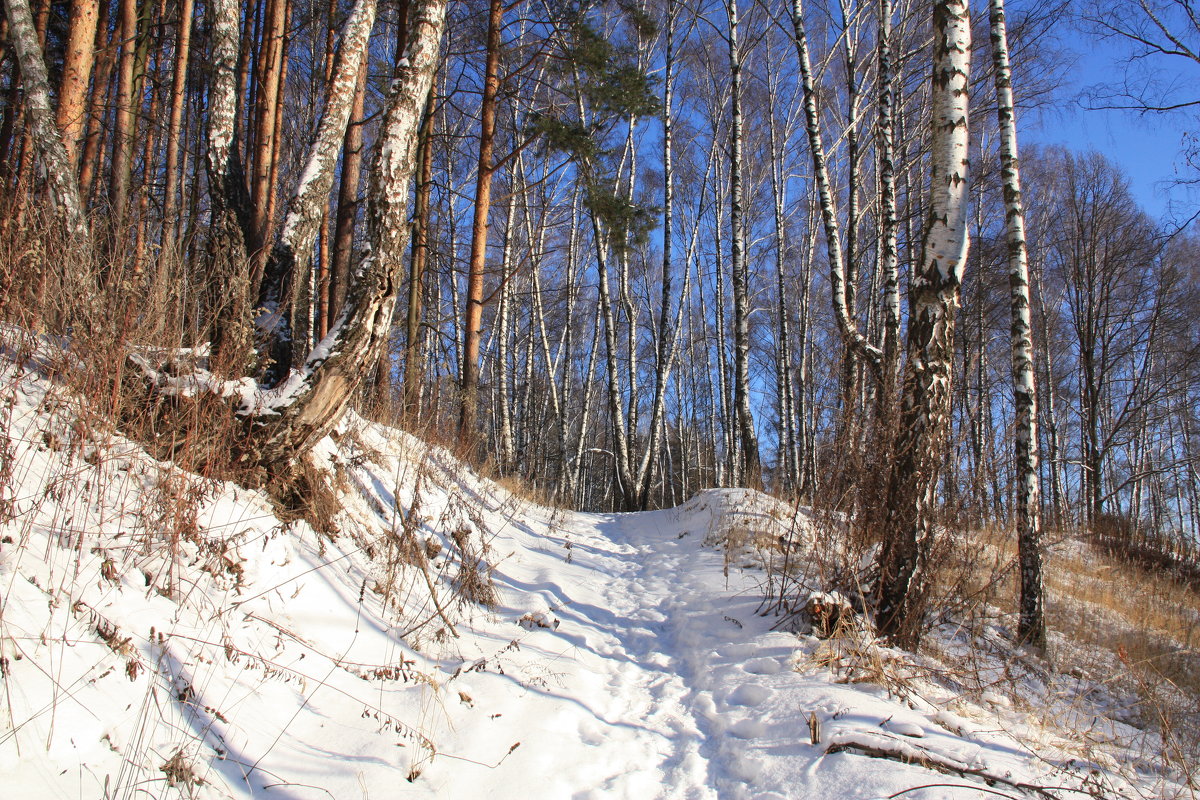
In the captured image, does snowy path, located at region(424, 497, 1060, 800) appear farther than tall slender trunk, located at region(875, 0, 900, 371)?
No

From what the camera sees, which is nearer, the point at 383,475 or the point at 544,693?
the point at 544,693

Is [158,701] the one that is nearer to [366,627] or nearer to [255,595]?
[255,595]

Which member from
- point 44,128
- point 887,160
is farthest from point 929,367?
point 44,128

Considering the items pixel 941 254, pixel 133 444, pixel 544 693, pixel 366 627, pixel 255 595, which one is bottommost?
pixel 544 693

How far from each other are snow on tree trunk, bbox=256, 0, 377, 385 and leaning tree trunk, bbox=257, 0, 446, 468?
0.75 m

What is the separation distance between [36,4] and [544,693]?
12.4 metres

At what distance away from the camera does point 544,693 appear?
2.75 m

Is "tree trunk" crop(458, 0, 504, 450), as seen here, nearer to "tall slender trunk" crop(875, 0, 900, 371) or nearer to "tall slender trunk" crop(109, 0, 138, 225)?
"tall slender trunk" crop(109, 0, 138, 225)

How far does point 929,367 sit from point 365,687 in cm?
342

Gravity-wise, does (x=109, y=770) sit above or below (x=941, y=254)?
below

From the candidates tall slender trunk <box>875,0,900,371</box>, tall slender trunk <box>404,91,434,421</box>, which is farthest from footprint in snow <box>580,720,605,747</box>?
tall slender trunk <box>875,0,900,371</box>

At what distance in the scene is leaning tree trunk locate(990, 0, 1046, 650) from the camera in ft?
15.0

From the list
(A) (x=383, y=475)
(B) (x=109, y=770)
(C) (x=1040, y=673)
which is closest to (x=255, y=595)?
(B) (x=109, y=770)

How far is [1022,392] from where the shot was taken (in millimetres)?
4781
